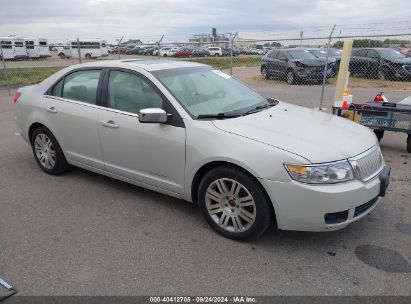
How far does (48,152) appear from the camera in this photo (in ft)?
17.0

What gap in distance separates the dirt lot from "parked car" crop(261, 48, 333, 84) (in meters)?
11.7

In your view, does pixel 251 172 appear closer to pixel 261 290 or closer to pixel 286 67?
pixel 261 290

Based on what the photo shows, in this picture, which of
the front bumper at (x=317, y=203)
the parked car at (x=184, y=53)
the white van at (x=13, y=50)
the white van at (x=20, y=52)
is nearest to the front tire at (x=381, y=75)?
Answer: the front bumper at (x=317, y=203)

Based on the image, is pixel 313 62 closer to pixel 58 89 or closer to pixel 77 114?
pixel 58 89

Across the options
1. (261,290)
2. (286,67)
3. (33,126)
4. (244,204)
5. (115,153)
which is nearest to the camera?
(261,290)

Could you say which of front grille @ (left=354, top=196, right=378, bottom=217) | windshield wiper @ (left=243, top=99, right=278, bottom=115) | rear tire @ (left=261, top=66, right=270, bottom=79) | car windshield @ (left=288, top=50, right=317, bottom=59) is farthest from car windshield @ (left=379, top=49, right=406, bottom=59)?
front grille @ (left=354, top=196, right=378, bottom=217)

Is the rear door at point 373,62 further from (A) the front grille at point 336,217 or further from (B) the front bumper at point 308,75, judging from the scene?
(A) the front grille at point 336,217

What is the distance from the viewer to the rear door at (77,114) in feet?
14.8

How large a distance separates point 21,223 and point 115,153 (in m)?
1.18

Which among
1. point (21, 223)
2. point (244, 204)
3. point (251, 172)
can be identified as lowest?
point (21, 223)

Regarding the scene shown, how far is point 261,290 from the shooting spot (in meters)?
2.89

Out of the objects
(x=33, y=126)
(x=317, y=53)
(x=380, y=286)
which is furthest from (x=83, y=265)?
(x=317, y=53)

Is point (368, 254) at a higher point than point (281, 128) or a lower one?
lower

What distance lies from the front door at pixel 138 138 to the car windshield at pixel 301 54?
44.4ft
